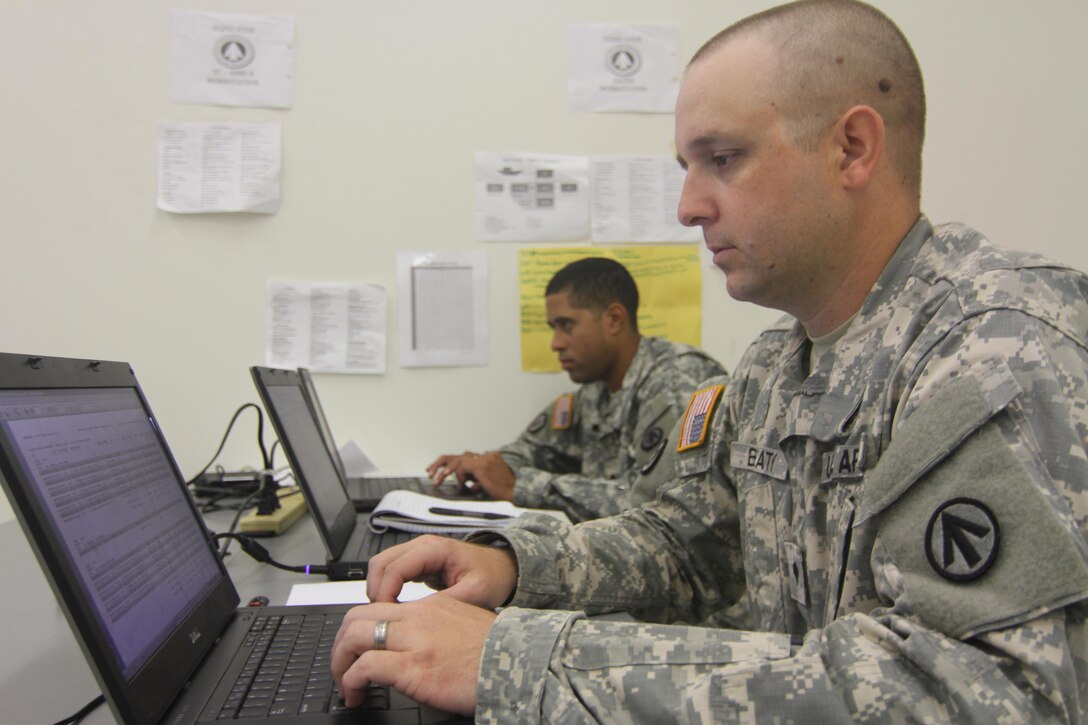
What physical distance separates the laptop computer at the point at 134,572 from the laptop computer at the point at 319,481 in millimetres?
208

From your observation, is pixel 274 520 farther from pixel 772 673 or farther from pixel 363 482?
pixel 772 673

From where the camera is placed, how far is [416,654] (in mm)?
515

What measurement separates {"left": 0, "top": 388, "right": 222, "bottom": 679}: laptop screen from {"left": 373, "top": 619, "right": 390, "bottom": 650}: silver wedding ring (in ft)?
0.50

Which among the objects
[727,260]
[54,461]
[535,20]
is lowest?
[54,461]

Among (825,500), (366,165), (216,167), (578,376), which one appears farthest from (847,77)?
(216,167)

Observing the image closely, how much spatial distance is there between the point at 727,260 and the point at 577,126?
1.16m

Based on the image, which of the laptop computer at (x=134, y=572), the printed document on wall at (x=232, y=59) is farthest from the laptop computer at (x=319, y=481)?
the printed document on wall at (x=232, y=59)

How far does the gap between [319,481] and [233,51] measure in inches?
45.9

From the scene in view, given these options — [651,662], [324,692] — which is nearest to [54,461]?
[324,692]

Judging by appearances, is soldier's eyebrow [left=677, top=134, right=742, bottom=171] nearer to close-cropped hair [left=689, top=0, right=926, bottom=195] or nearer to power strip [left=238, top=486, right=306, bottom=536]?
close-cropped hair [left=689, top=0, right=926, bottom=195]

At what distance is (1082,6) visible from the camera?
193 centimetres

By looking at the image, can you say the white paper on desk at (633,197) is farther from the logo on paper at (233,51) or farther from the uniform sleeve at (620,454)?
the logo on paper at (233,51)

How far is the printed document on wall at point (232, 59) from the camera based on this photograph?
1695 mm

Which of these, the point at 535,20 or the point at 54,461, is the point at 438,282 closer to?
the point at 535,20
